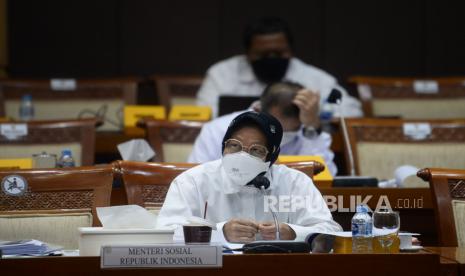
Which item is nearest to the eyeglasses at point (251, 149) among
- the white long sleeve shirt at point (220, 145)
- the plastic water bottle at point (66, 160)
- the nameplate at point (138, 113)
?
the plastic water bottle at point (66, 160)

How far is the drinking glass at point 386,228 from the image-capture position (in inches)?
91.5

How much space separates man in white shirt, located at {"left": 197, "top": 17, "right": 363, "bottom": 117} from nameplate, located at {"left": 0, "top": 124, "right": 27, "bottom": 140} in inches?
60.1

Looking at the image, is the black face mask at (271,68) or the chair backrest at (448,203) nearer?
the chair backrest at (448,203)

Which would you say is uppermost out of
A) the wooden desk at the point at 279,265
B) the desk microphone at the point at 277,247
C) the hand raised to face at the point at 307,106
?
the hand raised to face at the point at 307,106

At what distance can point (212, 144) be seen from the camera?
3996 millimetres

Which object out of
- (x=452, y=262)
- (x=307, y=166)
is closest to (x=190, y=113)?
(x=307, y=166)

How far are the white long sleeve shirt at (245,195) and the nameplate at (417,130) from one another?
4.39ft

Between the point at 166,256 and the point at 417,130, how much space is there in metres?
2.37

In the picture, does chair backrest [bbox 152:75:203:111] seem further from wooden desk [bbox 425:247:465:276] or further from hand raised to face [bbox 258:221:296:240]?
wooden desk [bbox 425:247:465:276]

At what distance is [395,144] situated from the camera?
418 centimetres

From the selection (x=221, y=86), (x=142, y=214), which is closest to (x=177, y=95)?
(x=221, y=86)

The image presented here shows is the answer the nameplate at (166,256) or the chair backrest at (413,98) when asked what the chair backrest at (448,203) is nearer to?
the nameplate at (166,256)

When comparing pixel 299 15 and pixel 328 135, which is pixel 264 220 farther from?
pixel 299 15

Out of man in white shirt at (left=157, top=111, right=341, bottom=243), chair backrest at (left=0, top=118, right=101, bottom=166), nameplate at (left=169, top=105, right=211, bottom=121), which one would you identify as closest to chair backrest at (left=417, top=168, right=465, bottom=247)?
man in white shirt at (left=157, top=111, right=341, bottom=243)
